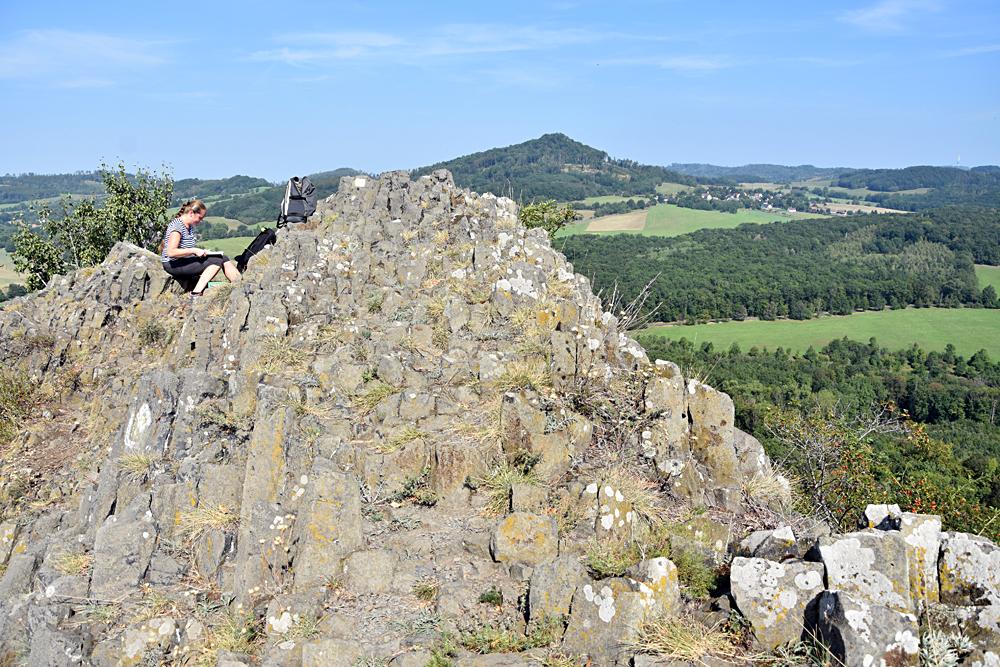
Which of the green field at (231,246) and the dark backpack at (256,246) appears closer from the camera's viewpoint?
the dark backpack at (256,246)

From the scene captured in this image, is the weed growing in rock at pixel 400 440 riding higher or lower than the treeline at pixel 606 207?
lower

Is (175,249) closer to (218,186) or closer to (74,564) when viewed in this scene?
(74,564)

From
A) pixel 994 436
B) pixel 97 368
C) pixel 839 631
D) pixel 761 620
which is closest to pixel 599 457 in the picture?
pixel 761 620

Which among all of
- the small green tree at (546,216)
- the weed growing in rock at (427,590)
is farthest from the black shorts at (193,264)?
the small green tree at (546,216)

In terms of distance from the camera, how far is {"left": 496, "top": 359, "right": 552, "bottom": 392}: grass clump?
9828 millimetres

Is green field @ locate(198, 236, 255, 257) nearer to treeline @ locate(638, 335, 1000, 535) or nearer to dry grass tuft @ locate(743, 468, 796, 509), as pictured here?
treeline @ locate(638, 335, 1000, 535)

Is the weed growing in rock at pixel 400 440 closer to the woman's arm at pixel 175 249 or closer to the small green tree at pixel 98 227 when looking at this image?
the woman's arm at pixel 175 249

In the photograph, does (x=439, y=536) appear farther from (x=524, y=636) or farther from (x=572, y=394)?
(x=572, y=394)

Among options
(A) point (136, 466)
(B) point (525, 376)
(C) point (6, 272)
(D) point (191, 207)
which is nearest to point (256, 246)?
(D) point (191, 207)

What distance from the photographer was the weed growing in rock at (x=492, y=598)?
727 cm

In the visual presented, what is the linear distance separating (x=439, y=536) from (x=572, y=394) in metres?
3.00

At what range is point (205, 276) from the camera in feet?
48.3

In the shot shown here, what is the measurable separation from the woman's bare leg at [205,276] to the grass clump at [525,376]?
8.47 meters

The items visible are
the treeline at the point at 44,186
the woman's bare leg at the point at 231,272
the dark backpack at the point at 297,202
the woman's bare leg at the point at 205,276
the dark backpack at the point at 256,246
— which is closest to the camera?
the woman's bare leg at the point at 231,272
